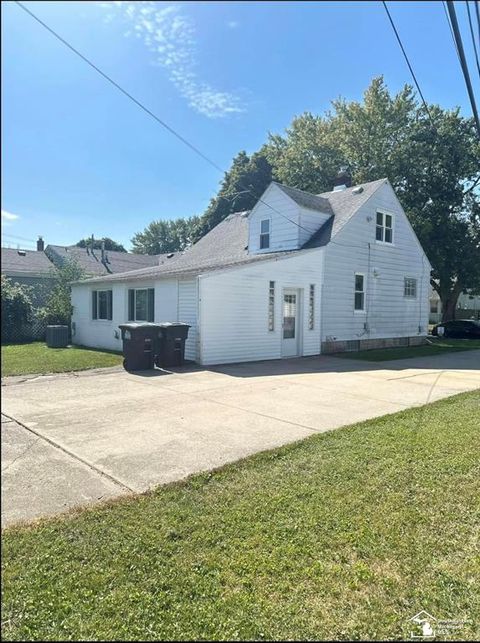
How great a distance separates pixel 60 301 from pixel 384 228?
13106 millimetres

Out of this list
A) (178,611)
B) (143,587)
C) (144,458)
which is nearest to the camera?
(178,611)

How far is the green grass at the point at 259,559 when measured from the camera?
2.24 m

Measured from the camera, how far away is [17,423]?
5.95m

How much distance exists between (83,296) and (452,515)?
17.2m

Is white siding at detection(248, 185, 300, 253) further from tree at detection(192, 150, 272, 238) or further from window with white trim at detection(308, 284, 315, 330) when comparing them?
tree at detection(192, 150, 272, 238)

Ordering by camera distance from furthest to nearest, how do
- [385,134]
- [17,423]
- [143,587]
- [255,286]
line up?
[385,134]
[255,286]
[17,423]
[143,587]

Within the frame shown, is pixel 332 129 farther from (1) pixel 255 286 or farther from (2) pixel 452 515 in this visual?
(2) pixel 452 515

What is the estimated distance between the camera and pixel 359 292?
17.6 m

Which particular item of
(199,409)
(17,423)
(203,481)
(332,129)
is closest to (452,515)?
(203,481)

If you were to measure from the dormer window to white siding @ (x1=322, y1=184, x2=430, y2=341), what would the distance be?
2695 mm

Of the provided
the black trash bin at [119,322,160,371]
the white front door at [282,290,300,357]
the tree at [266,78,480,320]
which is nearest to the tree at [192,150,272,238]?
the tree at [266,78,480,320]

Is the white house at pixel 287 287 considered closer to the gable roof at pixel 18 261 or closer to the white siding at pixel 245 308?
the white siding at pixel 245 308

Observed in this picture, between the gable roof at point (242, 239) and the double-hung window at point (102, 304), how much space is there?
0.64 metres

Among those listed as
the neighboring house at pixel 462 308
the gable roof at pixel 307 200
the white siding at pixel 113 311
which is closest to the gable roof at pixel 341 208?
the gable roof at pixel 307 200
